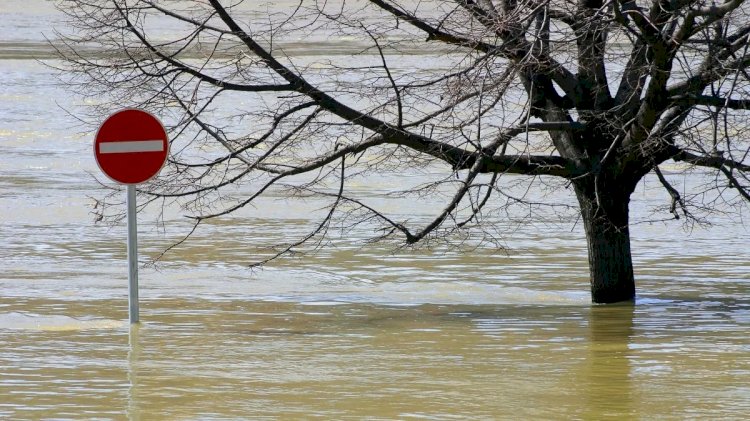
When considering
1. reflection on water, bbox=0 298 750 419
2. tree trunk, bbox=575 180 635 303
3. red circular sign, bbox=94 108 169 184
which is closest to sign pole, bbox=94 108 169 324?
red circular sign, bbox=94 108 169 184

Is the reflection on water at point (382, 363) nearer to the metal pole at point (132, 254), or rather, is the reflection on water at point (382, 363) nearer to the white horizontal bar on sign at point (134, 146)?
the metal pole at point (132, 254)

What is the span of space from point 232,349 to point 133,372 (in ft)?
3.62

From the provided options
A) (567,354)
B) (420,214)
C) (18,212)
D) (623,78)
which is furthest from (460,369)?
(18,212)

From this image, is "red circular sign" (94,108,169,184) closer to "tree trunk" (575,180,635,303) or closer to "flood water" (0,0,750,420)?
"flood water" (0,0,750,420)

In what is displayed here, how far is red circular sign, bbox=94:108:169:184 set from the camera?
36.5 ft

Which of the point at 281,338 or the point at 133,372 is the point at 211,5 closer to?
the point at 281,338

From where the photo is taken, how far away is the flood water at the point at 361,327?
8.91 meters

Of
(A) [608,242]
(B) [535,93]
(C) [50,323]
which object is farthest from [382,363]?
(A) [608,242]

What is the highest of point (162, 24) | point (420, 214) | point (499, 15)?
point (162, 24)

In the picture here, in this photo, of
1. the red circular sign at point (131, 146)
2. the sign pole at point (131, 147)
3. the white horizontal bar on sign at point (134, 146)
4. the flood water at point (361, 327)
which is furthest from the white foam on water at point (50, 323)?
the white horizontal bar on sign at point (134, 146)

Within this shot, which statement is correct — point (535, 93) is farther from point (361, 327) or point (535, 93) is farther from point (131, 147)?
point (131, 147)

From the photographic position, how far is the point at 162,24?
48.8 meters

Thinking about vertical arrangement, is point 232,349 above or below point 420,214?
below

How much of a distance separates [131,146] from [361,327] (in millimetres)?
2384
